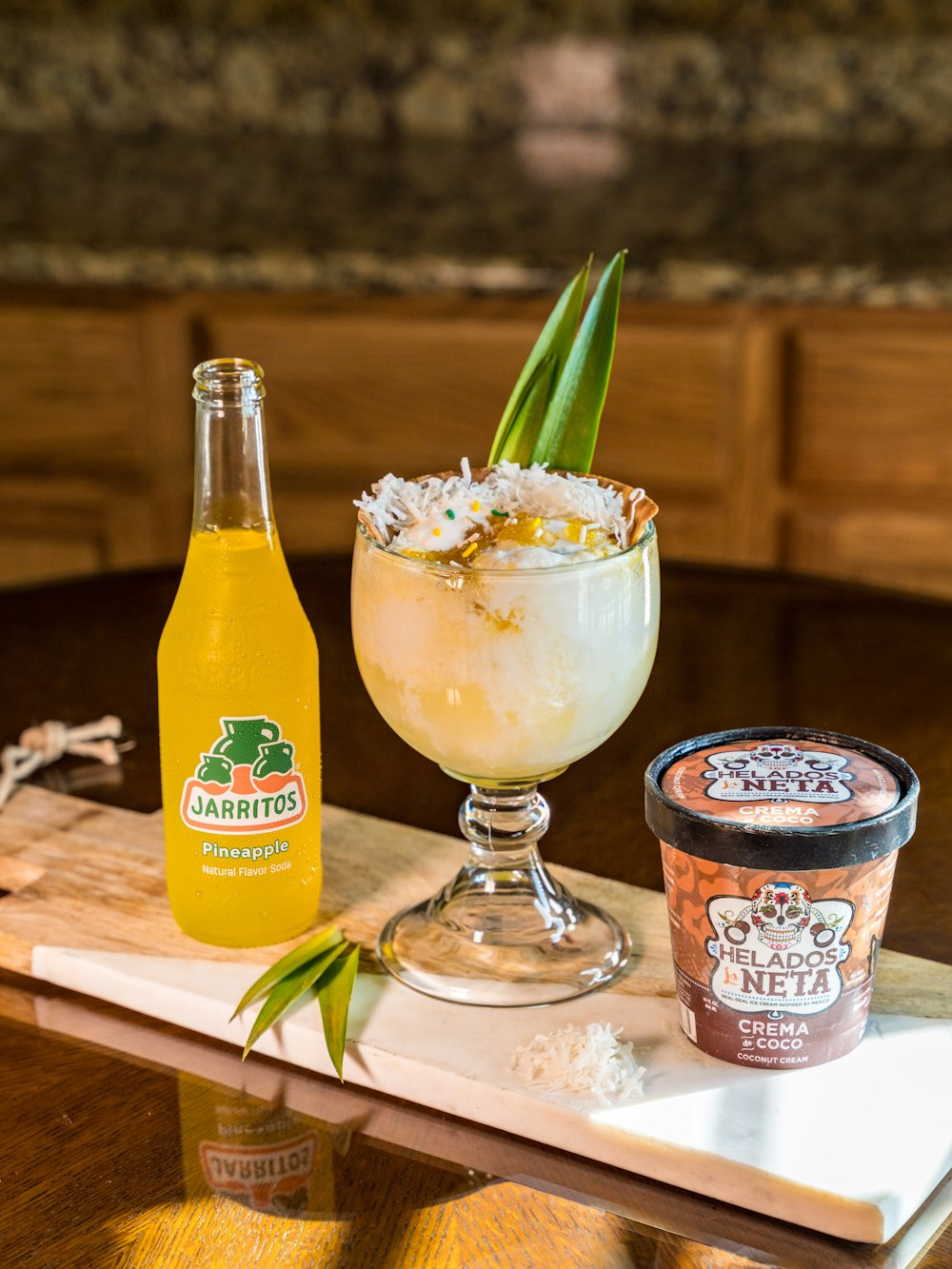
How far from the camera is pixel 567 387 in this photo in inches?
34.6

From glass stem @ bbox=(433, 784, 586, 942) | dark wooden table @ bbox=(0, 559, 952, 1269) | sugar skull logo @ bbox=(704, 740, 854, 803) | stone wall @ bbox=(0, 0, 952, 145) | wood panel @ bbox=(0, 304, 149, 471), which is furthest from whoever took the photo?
stone wall @ bbox=(0, 0, 952, 145)

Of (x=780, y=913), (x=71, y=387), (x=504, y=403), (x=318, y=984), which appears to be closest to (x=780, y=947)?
(x=780, y=913)

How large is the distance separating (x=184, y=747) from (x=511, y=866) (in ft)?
0.65

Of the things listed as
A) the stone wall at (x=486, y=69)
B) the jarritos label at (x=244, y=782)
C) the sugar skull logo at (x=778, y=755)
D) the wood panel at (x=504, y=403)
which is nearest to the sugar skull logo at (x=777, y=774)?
the sugar skull logo at (x=778, y=755)

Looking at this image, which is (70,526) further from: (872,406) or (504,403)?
(872,406)

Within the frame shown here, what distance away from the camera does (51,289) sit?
229 centimetres

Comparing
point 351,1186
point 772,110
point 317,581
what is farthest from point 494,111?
point 351,1186

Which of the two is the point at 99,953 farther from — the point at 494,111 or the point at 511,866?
the point at 494,111

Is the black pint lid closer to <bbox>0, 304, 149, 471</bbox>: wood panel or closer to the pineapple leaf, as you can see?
the pineapple leaf

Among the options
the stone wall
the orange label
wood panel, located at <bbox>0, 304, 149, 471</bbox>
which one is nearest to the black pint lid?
the orange label

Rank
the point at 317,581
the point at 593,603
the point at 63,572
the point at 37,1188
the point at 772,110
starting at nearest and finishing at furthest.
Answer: the point at 37,1188 < the point at 593,603 < the point at 317,581 < the point at 63,572 < the point at 772,110

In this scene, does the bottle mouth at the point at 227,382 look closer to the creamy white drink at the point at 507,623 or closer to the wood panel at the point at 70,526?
the creamy white drink at the point at 507,623

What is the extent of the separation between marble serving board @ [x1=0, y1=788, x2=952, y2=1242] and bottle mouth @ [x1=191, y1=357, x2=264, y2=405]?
0.31m

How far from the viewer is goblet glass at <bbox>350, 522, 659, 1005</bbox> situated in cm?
74
